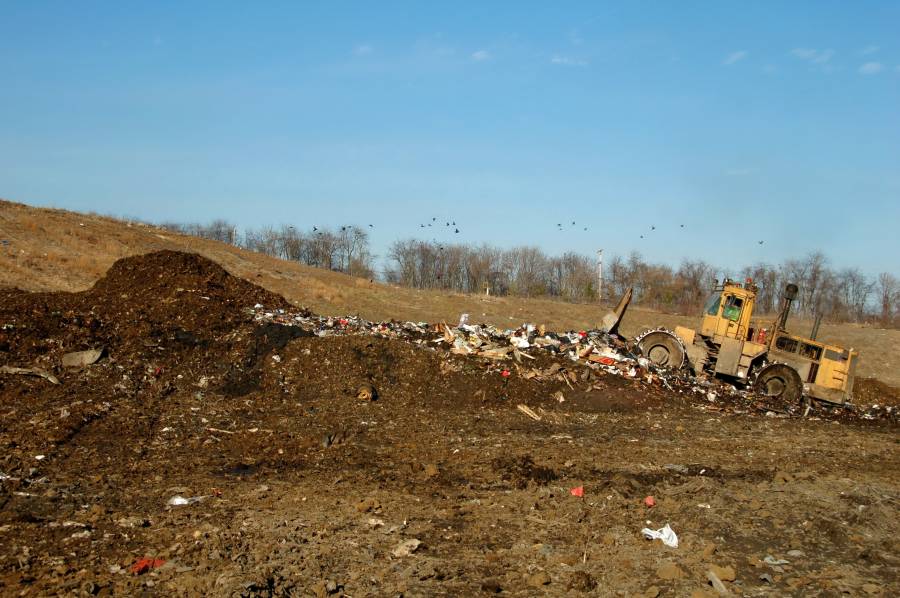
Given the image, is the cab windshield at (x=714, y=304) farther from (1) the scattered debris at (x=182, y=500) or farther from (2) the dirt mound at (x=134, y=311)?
(1) the scattered debris at (x=182, y=500)

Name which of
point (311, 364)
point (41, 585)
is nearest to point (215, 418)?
point (311, 364)

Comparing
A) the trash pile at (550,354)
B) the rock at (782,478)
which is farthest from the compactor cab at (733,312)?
the rock at (782,478)

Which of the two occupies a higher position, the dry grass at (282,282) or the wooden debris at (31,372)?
the dry grass at (282,282)

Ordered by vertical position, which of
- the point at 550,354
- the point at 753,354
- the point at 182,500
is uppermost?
the point at 753,354

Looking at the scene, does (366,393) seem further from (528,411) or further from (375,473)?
(375,473)

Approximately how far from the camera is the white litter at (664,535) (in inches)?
228

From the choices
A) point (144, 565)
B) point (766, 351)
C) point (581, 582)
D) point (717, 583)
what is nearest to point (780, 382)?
point (766, 351)

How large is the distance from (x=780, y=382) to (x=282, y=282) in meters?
18.8

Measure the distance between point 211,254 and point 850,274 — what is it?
47.8 meters

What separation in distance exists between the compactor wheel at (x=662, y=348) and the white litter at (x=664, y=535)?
32.9 feet

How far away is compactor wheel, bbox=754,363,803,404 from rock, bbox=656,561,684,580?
11.1 meters

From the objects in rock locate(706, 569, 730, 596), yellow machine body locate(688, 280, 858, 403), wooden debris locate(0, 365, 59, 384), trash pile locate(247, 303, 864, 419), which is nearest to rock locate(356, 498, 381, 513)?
rock locate(706, 569, 730, 596)

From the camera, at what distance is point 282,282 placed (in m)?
28.0

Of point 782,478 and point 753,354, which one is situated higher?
point 753,354
